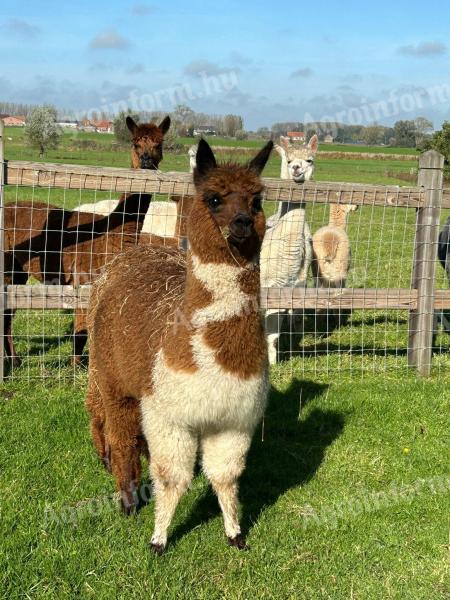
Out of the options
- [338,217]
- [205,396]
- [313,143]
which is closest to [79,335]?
[205,396]

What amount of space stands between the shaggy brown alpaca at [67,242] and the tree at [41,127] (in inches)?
1010

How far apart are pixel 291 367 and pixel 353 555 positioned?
305 cm

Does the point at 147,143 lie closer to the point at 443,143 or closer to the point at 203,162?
the point at 203,162

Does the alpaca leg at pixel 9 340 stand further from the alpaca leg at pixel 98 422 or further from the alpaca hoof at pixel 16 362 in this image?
the alpaca leg at pixel 98 422

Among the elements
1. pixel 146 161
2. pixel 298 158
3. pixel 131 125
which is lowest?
pixel 146 161

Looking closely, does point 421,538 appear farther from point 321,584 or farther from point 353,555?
point 321,584

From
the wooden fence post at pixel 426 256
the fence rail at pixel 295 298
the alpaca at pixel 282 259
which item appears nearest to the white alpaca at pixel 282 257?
the alpaca at pixel 282 259

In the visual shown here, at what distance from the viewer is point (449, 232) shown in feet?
25.8

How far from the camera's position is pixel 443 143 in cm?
2864

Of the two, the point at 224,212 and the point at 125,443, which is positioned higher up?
the point at 224,212

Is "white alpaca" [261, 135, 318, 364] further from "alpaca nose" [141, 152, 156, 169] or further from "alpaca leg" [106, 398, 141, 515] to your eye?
"alpaca leg" [106, 398, 141, 515]

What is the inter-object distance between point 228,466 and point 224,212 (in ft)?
4.21

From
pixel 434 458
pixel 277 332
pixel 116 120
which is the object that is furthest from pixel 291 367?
pixel 116 120

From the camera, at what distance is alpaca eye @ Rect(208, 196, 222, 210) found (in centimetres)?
303
